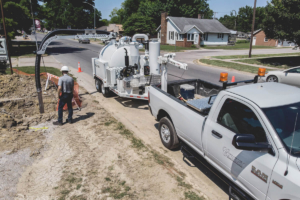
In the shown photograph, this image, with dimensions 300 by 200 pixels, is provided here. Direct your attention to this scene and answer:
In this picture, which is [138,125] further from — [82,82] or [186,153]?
[82,82]

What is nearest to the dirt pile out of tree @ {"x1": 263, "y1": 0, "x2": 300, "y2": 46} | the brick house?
tree @ {"x1": 263, "y1": 0, "x2": 300, "y2": 46}

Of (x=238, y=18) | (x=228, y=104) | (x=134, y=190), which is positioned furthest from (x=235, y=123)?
(x=238, y=18)

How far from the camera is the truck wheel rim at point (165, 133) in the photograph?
5748 millimetres

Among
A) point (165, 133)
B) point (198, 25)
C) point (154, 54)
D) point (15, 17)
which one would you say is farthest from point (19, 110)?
point (198, 25)

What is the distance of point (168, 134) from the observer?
5.73 m

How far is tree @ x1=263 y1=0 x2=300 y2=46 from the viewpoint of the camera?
61.2 feet

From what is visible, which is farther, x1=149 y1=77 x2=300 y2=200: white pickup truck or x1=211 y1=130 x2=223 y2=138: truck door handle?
x1=211 y1=130 x2=223 y2=138: truck door handle

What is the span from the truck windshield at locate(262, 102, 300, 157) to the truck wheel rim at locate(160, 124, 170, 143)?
2737 mm

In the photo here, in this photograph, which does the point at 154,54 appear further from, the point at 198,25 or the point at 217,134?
the point at 198,25

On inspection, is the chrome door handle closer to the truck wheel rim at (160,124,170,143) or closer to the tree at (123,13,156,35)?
the truck wheel rim at (160,124,170,143)

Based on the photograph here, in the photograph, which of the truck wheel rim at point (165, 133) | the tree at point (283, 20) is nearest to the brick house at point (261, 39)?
the tree at point (283, 20)

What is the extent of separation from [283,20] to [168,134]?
1858 centimetres

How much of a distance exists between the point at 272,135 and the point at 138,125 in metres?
4.80

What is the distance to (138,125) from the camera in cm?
747
